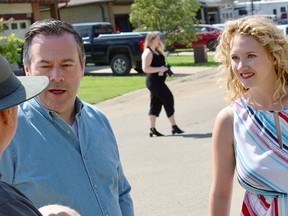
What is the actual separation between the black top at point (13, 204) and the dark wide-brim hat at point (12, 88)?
0.24 meters

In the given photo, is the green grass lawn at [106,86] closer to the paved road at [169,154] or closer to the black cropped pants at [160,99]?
the paved road at [169,154]

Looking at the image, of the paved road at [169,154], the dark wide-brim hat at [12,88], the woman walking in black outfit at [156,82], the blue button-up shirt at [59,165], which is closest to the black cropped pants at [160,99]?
the woman walking in black outfit at [156,82]

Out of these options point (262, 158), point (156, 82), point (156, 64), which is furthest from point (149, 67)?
point (262, 158)

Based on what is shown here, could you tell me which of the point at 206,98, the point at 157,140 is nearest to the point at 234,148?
the point at 157,140

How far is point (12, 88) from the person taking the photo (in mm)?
1955

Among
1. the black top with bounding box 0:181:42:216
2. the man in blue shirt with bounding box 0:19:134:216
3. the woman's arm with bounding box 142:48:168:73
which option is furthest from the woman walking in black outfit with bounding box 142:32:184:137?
the black top with bounding box 0:181:42:216

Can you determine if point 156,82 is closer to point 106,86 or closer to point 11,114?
point 106,86

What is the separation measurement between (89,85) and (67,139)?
19115 millimetres

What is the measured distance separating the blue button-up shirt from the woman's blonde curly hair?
932 millimetres

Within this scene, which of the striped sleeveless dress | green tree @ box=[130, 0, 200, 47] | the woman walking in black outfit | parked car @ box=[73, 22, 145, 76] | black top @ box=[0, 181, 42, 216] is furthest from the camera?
green tree @ box=[130, 0, 200, 47]

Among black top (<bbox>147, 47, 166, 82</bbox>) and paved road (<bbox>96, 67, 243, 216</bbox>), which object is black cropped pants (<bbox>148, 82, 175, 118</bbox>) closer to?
Result: black top (<bbox>147, 47, 166, 82</bbox>)

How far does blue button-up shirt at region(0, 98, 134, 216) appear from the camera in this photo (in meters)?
2.99

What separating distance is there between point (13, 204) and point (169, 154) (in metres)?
8.51

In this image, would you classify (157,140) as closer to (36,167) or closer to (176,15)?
(36,167)
